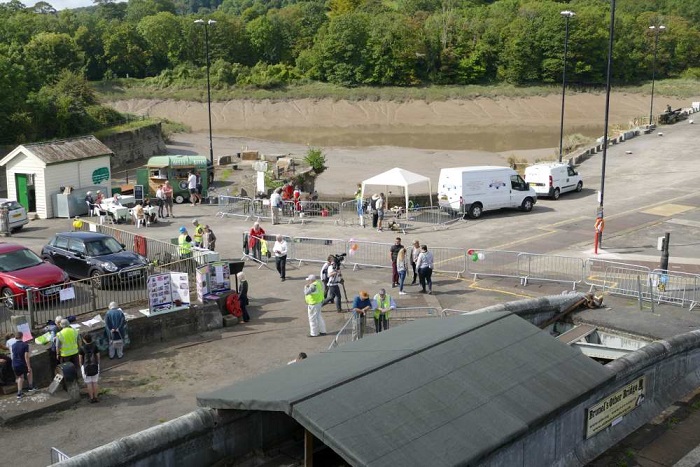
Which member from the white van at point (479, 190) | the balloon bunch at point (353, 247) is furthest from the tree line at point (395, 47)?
the balloon bunch at point (353, 247)

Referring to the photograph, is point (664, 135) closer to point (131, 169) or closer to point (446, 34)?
point (131, 169)

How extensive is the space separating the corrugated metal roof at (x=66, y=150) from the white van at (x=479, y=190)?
48.0 ft

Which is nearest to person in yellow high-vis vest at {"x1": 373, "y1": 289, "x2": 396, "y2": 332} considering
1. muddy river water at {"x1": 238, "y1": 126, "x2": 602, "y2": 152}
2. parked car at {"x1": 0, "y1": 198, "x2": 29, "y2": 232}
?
parked car at {"x1": 0, "y1": 198, "x2": 29, "y2": 232}

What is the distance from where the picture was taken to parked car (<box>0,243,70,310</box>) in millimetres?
20328

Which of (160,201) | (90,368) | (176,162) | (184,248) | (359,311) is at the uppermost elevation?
(176,162)

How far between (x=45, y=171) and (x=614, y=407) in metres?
27.0

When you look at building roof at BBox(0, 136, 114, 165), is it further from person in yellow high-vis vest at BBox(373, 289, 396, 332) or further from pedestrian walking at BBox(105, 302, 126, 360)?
person in yellow high-vis vest at BBox(373, 289, 396, 332)

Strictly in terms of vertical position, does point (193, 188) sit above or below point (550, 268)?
above

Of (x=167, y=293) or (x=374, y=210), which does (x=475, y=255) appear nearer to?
(x=374, y=210)

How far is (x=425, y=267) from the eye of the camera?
912 inches

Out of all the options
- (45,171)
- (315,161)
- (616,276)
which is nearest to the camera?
(616,276)

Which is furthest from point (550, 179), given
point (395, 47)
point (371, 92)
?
point (395, 47)

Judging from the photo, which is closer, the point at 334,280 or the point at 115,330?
the point at 115,330

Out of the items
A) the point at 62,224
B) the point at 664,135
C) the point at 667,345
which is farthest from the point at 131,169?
the point at 667,345
